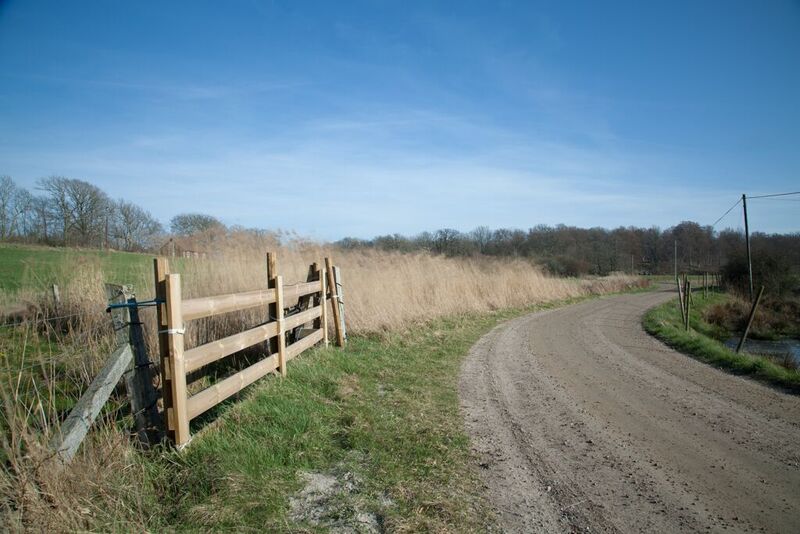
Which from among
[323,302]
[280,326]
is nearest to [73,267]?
[323,302]

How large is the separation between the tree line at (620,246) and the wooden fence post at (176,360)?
93.2 feet

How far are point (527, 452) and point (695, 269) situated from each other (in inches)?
2575

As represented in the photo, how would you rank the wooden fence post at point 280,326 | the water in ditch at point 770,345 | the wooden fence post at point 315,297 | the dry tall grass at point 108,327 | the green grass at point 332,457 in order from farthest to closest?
the water in ditch at point 770,345 < the wooden fence post at point 315,297 < the wooden fence post at point 280,326 < the green grass at point 332,457 < the dry tall grass at point 108,327

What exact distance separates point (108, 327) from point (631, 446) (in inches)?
280

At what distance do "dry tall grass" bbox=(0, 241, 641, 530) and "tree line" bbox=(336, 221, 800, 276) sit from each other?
592 inches

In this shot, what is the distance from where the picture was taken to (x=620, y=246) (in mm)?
64625

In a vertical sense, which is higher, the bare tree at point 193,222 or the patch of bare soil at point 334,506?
the bare tree at point 193,222

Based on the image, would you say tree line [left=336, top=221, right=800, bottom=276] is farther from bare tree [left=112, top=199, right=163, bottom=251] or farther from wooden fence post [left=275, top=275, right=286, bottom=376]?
wooden fence post [left=275, top=275, right=286, bottom=376]

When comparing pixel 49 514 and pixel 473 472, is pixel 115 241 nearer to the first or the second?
pixel 49 514

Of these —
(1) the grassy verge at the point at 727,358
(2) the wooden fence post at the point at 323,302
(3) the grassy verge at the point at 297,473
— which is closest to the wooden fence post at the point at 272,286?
(3) the grassy verge at the point at 297,473

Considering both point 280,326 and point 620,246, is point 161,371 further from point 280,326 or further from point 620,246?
point 620,246

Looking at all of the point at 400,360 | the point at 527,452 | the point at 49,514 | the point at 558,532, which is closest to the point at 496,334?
→ the point at 400,360

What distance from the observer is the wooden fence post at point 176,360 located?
12.7 feet

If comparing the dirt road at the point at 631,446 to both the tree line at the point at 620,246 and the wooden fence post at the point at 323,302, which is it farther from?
the tree line at the point at 620,246
